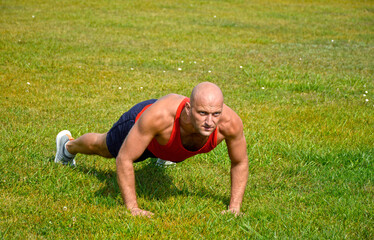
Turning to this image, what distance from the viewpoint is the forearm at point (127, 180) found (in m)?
3.68

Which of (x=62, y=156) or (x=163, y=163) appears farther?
(x=163, y=163)

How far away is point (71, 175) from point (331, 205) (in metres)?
2.56

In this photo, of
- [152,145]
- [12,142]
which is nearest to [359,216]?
[152,145]

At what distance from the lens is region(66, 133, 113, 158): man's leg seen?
4.55 meters

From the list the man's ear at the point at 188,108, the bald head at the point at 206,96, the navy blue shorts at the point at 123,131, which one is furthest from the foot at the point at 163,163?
the bald head at the point at 206,96

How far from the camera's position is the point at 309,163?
5168 millimetres

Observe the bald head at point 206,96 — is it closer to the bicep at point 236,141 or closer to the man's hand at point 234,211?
the bicep at point 236,141

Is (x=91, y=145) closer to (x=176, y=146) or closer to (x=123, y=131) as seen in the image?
(x=123, y=131)

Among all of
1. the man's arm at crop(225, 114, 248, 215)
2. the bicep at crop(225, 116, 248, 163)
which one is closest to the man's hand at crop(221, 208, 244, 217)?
the man's arm at crop(225, 114, 248, 215)

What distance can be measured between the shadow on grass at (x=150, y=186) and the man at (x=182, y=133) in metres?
0.43

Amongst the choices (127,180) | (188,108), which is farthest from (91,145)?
(188,108)

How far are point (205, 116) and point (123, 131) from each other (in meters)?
1.09

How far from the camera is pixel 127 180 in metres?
3.73

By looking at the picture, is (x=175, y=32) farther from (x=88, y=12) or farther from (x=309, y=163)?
(x=309, y=163)
